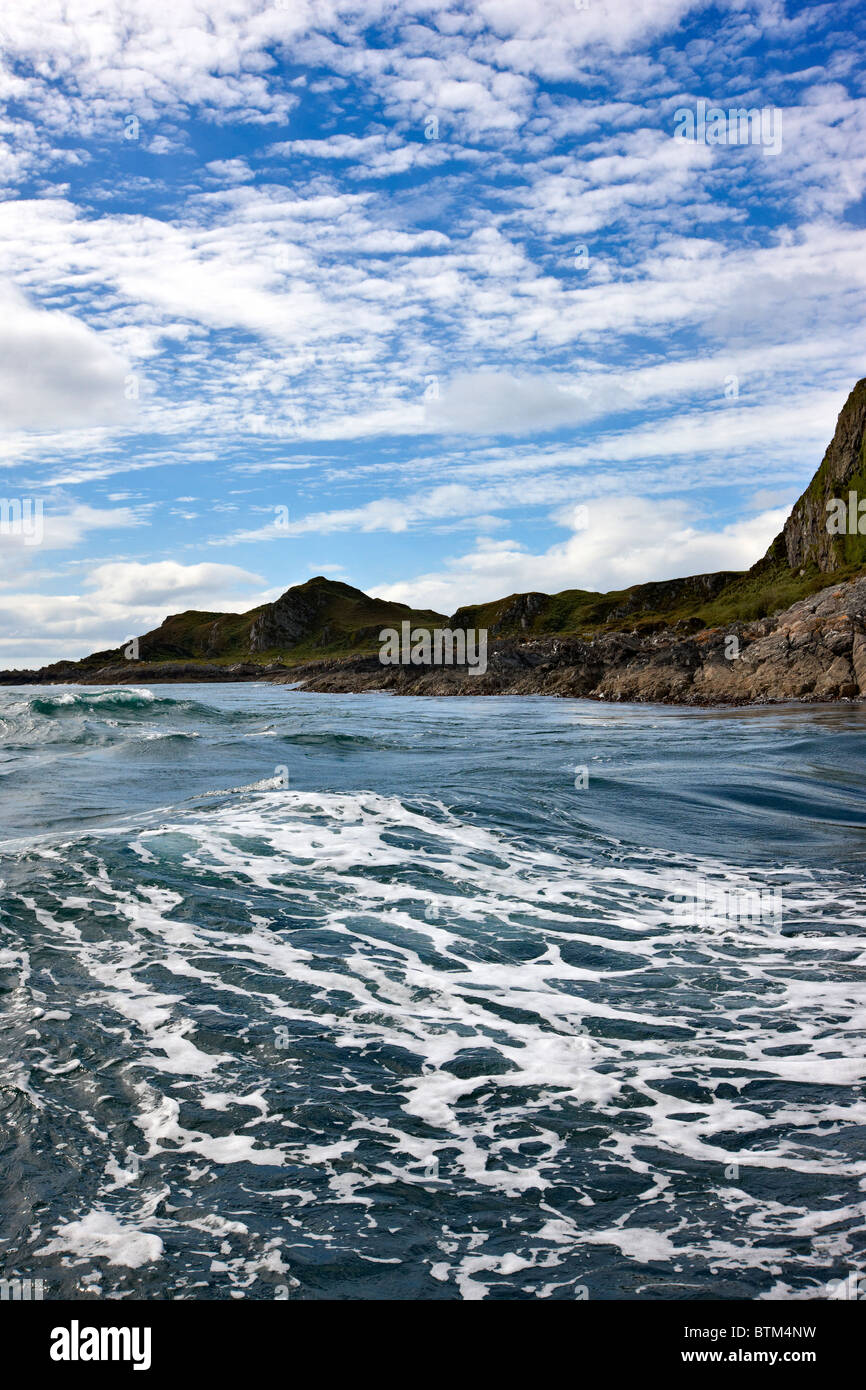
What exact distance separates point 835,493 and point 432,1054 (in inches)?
6042

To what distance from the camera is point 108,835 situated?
14.7 meters

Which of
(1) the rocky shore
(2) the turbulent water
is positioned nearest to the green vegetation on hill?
(1) the rocky shore

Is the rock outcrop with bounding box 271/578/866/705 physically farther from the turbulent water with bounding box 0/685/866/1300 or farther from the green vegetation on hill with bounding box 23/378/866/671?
the green vegetation on hill with bounding box 23/378/866/671

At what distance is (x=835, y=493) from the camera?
5502 inches

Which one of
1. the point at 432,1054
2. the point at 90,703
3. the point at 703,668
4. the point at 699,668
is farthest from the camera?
the point at 699,668

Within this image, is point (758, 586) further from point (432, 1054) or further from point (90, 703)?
point (432, 1054)

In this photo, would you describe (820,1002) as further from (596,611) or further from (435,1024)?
(596,611)

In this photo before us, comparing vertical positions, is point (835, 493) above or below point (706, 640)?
above

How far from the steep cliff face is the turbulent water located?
131 metres

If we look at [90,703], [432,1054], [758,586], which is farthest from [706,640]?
[758,586]

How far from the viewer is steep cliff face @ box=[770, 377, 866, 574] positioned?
13225 cm

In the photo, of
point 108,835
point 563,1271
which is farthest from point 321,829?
point 563,1271

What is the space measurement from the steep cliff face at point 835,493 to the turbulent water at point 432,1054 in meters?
131
